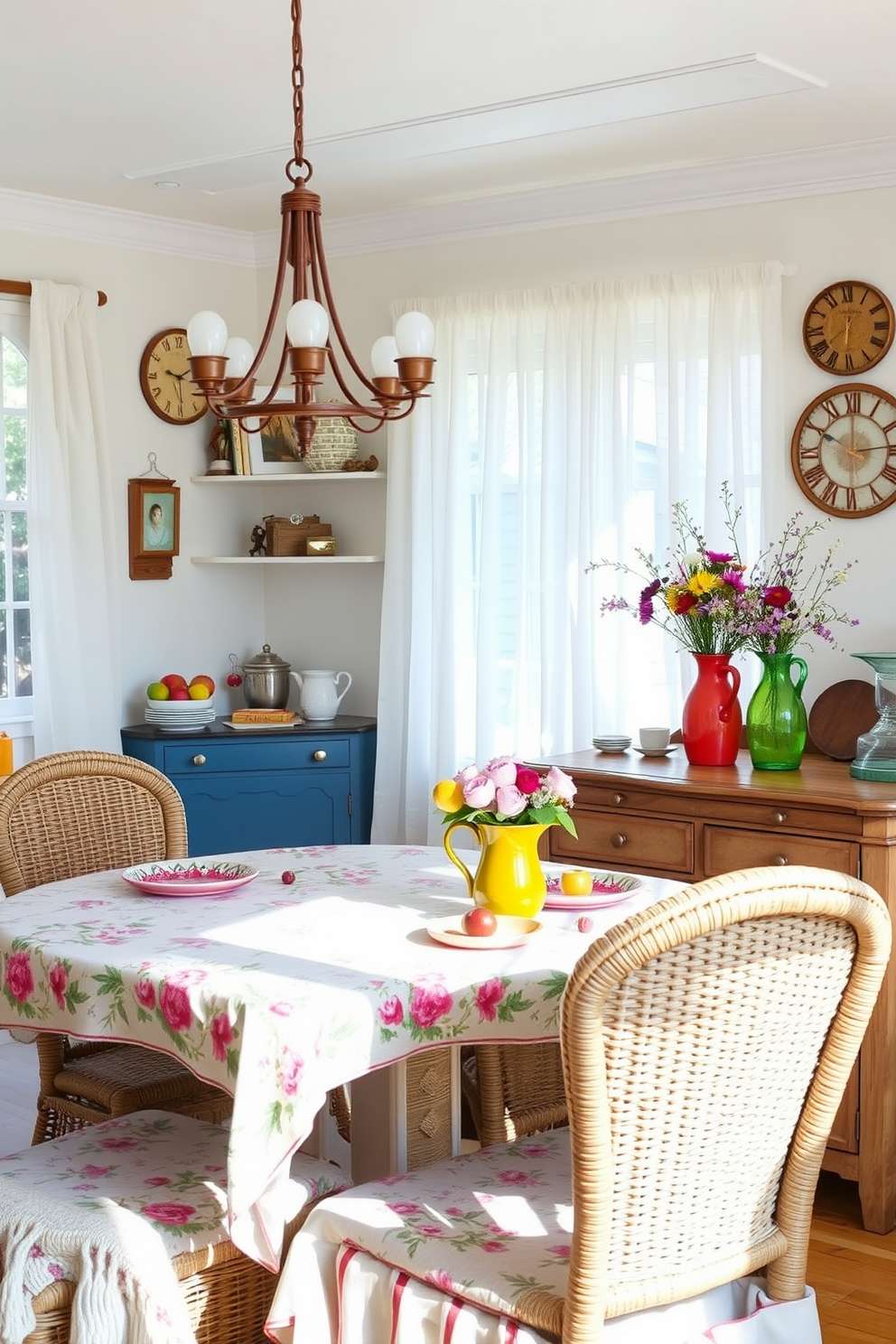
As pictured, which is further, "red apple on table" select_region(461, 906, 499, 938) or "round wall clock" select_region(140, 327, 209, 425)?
"round wall clock" select_region(140, 327, 209, 425)

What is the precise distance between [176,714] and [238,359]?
2.23 metres

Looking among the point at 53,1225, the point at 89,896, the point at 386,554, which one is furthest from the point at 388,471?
the point at 53,1225

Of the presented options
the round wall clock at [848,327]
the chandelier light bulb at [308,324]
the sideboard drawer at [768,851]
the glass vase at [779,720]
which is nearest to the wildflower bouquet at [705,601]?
the glass vase at [779,720]

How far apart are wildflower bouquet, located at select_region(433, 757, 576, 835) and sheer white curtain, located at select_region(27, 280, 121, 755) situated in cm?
253

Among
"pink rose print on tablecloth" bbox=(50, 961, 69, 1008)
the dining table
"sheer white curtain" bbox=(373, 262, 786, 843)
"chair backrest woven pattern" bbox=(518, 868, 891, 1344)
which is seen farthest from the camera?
"sheer white curtain" bbox=(373, 262, 786, 843)

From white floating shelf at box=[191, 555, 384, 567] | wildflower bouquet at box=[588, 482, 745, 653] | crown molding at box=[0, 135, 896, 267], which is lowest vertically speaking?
wildflower bouquet at box=[588, 482, 745, 653]

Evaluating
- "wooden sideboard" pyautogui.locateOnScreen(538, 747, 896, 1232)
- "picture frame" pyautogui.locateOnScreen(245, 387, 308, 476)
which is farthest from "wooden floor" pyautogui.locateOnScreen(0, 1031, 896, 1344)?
"picture frame" pyautogui.locateOnScreen(245, 387, 308, 476)

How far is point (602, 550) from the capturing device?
4559 millimetres

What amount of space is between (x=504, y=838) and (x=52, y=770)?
1.23 metres

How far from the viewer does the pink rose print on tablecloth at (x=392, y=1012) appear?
84.1 inches

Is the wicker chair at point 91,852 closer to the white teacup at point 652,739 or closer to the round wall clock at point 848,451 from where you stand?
the white teacup at point 652,739

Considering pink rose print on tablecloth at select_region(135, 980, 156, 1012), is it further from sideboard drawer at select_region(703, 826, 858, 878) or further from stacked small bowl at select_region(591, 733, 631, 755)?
stacked small bowl at select_region(591, 733, 631, 755)

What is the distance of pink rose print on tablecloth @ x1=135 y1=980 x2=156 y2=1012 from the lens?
2207 mm

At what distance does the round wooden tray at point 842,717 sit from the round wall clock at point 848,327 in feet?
2.97
